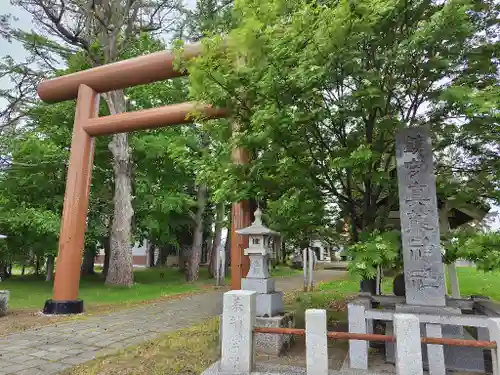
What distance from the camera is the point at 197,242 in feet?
57.7

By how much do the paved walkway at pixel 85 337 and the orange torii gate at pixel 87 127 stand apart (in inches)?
57.7

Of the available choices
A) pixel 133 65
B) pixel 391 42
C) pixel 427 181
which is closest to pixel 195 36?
pixel 133 65

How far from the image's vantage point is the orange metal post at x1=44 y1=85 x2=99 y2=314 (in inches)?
338

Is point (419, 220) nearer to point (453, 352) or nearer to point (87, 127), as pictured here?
point (453, 352)

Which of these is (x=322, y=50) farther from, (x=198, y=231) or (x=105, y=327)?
(x=198, y=231)

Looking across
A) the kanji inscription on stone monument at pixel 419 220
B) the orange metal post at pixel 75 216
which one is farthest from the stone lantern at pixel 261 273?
the orange metal post at pixel 75 216

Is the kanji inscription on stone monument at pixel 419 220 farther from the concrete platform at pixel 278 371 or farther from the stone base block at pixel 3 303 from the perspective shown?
the stone base block at pixel 3 303

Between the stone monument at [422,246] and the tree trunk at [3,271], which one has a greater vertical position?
the stone monument at [422,246]

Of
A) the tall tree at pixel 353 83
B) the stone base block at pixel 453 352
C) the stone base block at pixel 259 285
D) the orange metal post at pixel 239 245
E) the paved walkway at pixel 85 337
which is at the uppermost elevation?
Answer: the tall tree at pixel 353 83

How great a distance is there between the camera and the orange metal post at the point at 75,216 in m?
8.59

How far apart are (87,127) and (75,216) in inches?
95.3

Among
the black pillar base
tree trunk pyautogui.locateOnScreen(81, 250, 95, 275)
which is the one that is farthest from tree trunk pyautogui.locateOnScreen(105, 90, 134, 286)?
tree trunk pyautogui.locateOnScreen(81, 250, 95, 275)

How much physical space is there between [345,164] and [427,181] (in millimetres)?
1362

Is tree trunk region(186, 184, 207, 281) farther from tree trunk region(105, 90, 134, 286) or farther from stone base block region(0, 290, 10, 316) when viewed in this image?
stone base block region(0, 290, 10, 316)
